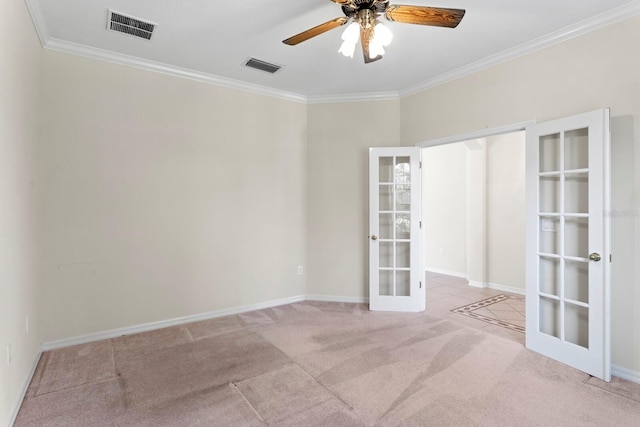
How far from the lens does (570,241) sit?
2.78 meters

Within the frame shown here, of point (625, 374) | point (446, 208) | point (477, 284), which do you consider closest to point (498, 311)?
point (477, 284)

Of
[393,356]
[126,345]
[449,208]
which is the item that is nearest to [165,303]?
[126,345]

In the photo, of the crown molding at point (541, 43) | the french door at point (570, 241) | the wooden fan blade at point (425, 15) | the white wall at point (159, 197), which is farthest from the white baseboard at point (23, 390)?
the crown molding at point (541, 43)

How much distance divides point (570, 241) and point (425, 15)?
2.24m

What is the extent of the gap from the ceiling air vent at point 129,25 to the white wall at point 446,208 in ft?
16.5

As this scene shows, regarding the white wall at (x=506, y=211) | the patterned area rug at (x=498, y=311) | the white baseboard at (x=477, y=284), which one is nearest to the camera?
the patterned area rug at (x=498, y=311)

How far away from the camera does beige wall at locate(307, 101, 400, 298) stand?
4.45m

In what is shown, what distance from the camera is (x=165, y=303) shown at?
11.6ft

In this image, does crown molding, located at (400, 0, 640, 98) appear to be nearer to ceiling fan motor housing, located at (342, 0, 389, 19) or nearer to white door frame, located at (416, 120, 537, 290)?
white door frame, located at (416, 120, 537, 290)

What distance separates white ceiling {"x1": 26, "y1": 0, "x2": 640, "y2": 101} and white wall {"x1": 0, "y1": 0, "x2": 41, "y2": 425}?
48 cm

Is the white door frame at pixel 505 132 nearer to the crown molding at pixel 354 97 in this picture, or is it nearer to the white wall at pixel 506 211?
the crown molding at pixel 354 97

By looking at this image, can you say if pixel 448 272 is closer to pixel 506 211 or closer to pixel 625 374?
pixel 506 211

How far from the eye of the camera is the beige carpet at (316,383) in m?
2.03

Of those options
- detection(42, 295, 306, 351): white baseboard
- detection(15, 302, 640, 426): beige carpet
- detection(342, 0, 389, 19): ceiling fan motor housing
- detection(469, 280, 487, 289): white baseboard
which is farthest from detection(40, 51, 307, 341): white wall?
detection(469, 280, 487, 289): white baseboard
